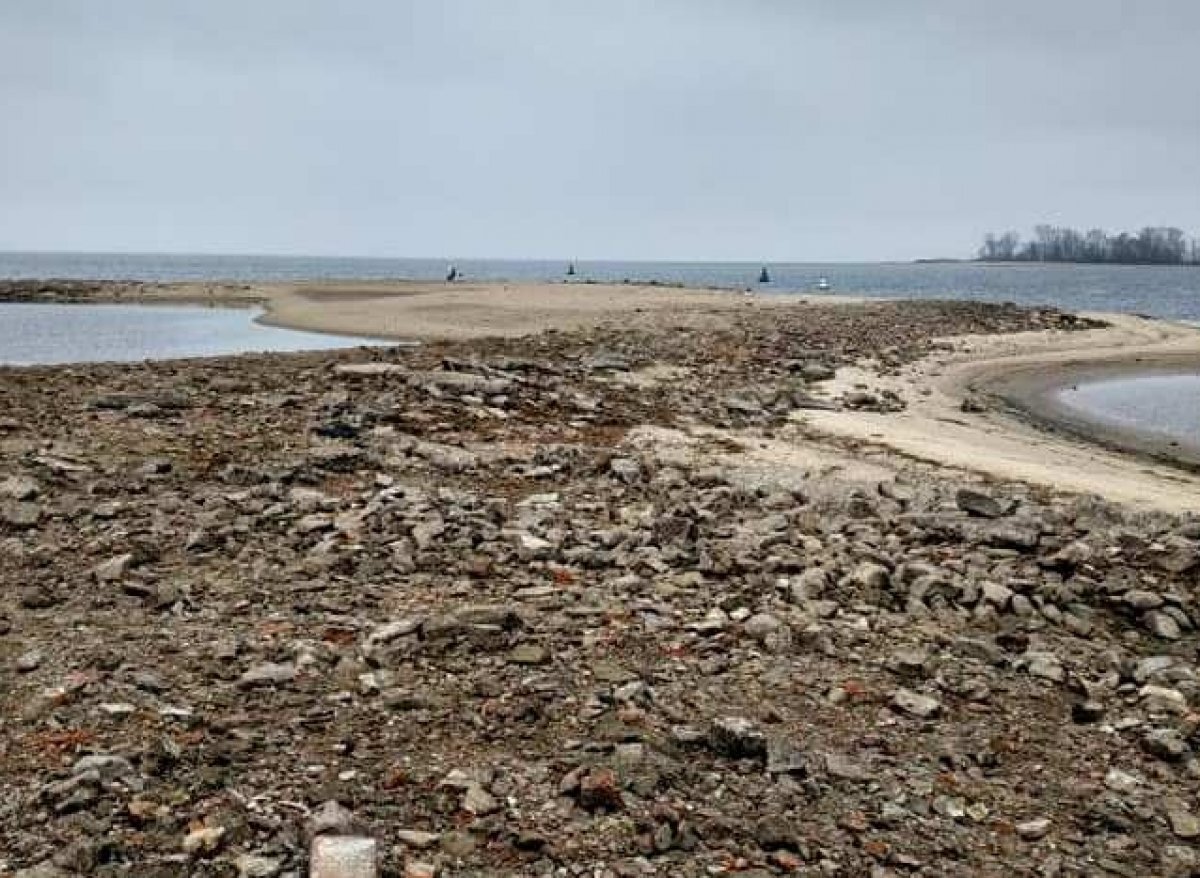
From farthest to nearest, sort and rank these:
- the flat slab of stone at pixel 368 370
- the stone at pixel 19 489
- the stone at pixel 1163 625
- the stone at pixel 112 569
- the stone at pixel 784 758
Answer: the flat slab of stone at pixel 368 370 → the stone at pixel 19 489 → the stone at pixel 112 569 → the stone at pixel 1163 625 → the stone at pixel 784 758

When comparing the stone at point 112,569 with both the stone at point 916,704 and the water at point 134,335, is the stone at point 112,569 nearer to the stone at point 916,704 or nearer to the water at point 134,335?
the stone at point 916,704

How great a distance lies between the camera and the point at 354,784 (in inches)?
187

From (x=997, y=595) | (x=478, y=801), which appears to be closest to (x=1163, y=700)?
(x=997, y=595)

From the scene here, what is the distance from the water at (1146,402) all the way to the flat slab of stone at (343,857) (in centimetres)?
1877

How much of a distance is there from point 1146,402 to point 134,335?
29.0 metres

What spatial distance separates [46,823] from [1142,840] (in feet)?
16.2

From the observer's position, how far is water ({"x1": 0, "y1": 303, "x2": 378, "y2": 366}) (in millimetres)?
25969

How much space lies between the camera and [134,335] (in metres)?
32.0

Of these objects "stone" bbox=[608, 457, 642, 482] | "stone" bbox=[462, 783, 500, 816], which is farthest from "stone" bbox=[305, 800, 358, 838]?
"stone" bbox=[608, 457, 642, 482]

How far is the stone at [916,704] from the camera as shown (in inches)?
226

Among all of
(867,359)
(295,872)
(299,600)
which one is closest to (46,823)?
(295,872)

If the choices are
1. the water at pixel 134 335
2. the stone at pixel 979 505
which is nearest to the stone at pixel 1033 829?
the stone at pixel 979 505

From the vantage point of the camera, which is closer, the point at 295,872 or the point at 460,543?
the point at 295,872

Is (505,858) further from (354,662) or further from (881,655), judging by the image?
(881,655)
